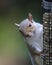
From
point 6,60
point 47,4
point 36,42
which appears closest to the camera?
point 47,4

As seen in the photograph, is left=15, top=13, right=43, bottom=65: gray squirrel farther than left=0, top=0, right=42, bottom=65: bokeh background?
No

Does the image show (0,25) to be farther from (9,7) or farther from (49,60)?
(49,60)

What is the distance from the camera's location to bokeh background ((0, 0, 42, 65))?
357cm

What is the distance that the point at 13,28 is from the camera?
3.70 m

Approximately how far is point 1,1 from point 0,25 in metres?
0.23

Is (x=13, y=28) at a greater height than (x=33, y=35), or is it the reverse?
(x=33, y=35)

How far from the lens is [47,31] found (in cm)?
253

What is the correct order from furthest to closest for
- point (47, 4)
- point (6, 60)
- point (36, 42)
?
point (6, 60) < point (36, 42) < point (47, 4)

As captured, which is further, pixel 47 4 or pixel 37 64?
pixel 37 64

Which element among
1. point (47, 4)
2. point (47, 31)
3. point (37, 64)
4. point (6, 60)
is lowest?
point (6, 60)

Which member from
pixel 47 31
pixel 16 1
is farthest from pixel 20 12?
pixel 47 31

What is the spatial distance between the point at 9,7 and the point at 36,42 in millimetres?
1007

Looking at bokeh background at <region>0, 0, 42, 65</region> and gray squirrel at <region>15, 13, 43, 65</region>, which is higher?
gray squirrel at <region>15, 13, 43, 65</region>

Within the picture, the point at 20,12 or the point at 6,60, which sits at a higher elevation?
the point at 20,12
